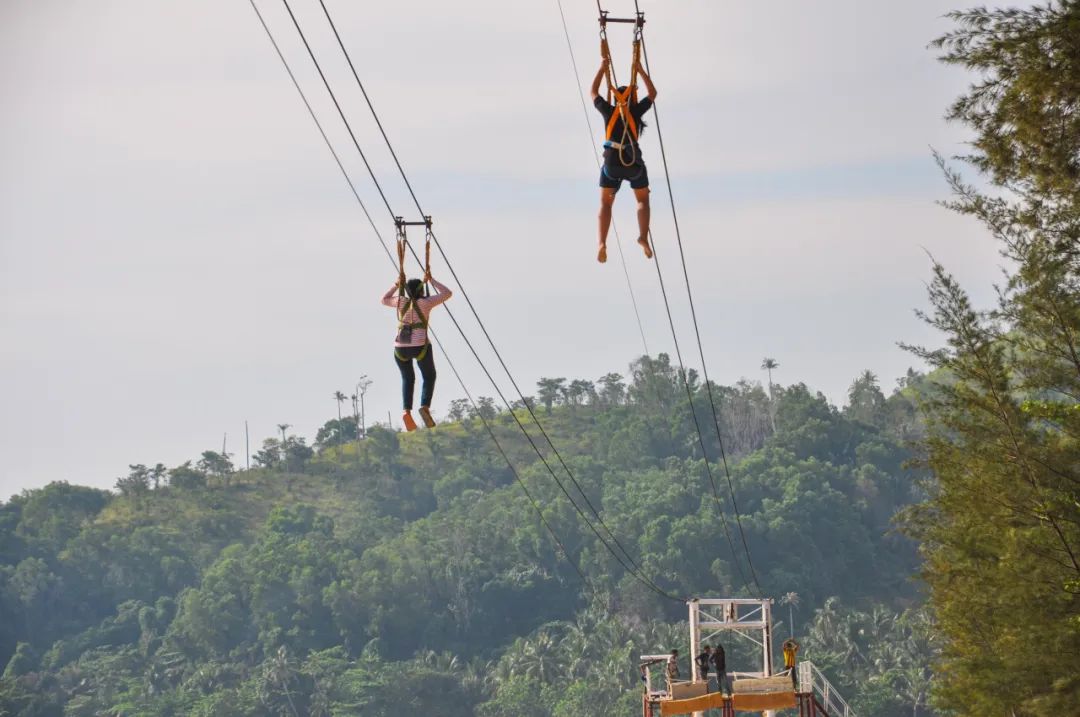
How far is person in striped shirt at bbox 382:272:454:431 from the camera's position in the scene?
21891mm

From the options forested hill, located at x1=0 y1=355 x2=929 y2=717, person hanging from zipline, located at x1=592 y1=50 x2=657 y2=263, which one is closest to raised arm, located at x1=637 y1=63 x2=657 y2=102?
person hanging from zipline, located at x1=592 y1=50 x2=657 y2=263

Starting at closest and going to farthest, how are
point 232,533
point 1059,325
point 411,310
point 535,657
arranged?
point 411,310 < point 1059,325 < point 535,657 < point 232,533

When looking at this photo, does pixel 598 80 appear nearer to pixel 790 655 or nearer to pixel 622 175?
pixel 622 175

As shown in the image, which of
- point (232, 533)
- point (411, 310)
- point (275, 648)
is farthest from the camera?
point (232, 533)

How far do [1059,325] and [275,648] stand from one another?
132 m

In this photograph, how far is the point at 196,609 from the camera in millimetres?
156375

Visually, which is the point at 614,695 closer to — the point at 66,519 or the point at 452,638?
the point at 452,638

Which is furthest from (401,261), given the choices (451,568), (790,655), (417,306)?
(451,568)

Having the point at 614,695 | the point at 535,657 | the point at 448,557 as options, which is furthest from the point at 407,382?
the point at 448,557

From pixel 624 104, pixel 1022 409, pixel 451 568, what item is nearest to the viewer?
pixel 624 104

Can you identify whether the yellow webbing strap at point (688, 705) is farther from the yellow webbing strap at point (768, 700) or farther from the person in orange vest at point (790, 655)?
the person in orange vest at point (790, 655)

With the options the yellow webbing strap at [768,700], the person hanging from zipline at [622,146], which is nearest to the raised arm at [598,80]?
the person hanging from zipline at [622,146]

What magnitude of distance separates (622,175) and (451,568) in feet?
485

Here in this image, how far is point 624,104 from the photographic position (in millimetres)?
19281
